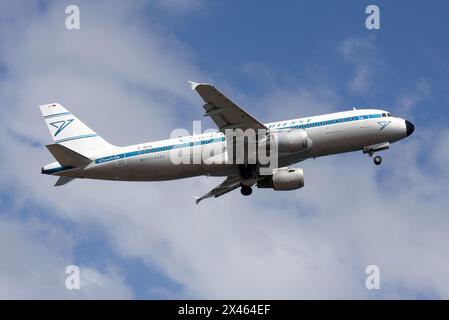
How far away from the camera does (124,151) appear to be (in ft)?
202

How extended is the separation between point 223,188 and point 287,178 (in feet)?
20.0

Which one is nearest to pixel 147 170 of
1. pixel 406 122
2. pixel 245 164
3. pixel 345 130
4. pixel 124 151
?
pixel 124 151

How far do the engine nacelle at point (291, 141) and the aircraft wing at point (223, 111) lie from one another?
4.43 feet

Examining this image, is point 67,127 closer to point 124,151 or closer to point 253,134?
point 124,151

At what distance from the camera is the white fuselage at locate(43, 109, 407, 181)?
6044cm

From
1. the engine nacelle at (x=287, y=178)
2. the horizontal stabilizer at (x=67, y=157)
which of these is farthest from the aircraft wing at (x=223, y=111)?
the horizontal stabilizer at (x=67, y=157)

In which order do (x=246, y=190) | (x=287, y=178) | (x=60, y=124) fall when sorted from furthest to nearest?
(x=246, y=190)
(x=60, y=124)
(x=287, y=178)

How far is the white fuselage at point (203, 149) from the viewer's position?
6044cm

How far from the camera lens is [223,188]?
2643 inches

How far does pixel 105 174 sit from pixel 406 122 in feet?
73.1

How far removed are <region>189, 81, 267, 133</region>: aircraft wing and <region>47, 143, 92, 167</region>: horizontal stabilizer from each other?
9.80 m

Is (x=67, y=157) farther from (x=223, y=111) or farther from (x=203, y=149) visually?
(x=223, y=111)

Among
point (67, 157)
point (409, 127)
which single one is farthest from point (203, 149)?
point (409, 127)

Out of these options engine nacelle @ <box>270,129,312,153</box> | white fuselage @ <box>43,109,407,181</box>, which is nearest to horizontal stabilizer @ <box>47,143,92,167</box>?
white fuselage @ <box>43,109,407,181</box>
